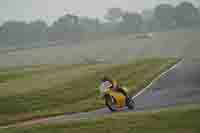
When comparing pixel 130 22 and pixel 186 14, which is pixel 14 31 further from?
pixel 186 14

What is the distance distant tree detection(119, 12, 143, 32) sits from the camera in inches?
4008

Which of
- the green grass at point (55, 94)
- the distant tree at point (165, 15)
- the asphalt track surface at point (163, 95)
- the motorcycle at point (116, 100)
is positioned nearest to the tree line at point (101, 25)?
the distant tree at point (165, 15)

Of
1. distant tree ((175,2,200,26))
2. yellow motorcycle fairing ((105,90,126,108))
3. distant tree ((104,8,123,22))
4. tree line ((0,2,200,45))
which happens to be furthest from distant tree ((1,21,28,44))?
yellow motorcycle fairing ((105,90,126,108))

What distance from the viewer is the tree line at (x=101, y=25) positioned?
90.0 metres

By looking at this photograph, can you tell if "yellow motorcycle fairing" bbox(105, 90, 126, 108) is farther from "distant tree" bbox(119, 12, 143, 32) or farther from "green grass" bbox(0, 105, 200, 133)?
"distant tree" bbox(119, 12, 143, 32)

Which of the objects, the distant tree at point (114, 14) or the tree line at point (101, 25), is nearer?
the tree line at point (101, 25)

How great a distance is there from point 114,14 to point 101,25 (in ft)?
31.4

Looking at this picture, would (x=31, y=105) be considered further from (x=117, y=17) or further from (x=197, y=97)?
(x=117, y=17)

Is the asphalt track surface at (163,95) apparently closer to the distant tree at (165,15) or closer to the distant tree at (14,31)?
the distant tree at (14,31)

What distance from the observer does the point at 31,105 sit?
21281mm

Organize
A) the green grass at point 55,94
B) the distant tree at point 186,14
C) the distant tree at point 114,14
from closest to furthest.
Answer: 1. the green grass at point 55,94
2. the distant tree at point 186,14
3. the distant tree at point 114,14

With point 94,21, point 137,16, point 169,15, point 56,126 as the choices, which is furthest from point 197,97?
point 94,21

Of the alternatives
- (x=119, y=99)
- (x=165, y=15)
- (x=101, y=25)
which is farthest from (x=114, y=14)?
(x=119, y=99)

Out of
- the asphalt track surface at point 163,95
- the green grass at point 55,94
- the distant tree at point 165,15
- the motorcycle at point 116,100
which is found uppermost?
the distant tree at point 165,15
